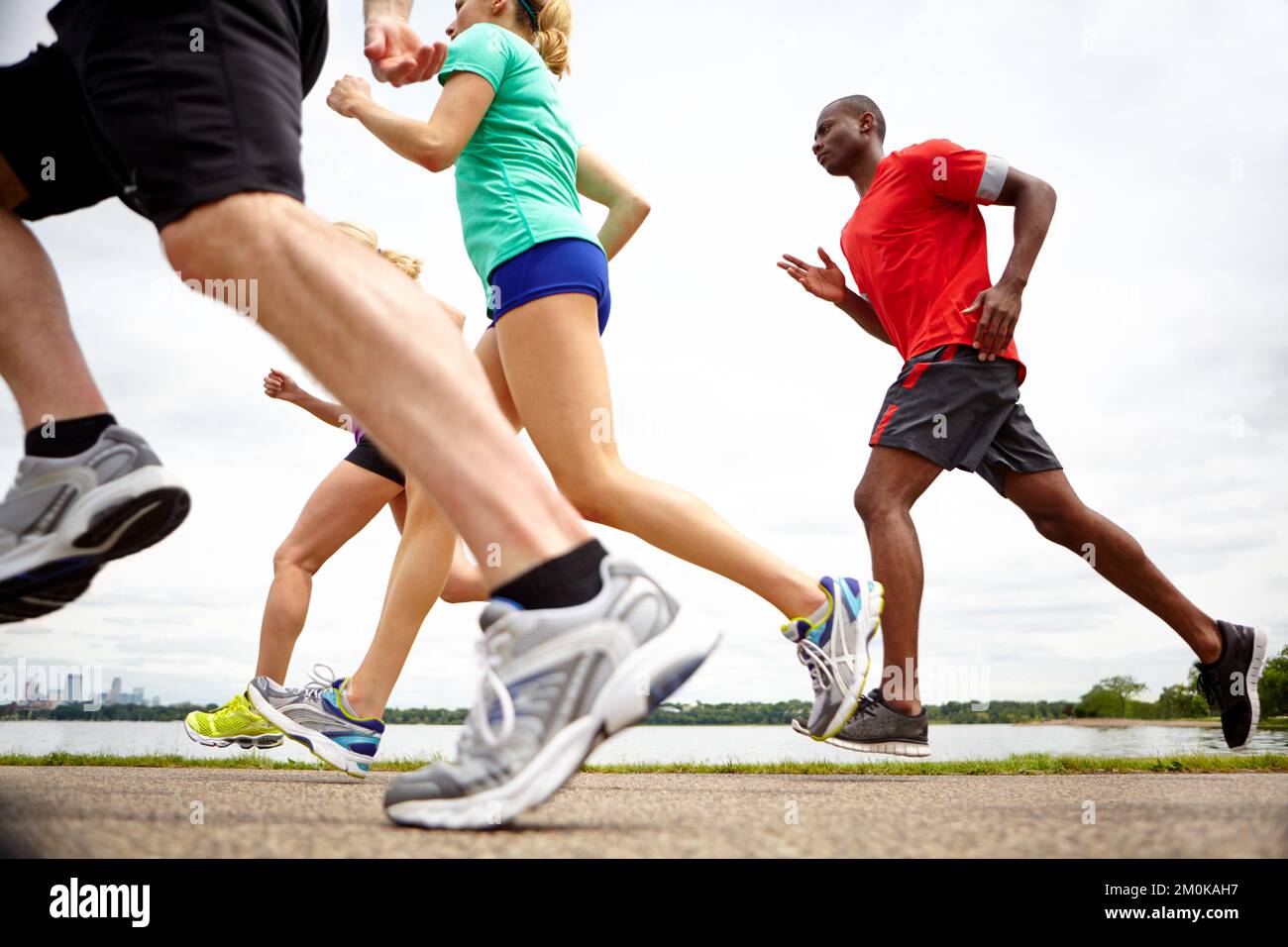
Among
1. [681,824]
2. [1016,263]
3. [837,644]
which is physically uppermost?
[1016,263]

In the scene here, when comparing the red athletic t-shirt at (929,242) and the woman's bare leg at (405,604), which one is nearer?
the woman's bare leg at (405,604)

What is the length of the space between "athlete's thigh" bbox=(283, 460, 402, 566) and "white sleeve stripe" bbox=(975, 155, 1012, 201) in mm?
2476

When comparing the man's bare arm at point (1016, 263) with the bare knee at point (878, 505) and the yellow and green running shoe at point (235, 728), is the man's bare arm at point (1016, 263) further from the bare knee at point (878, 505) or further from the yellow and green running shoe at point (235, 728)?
the yellow and green running shoe at point (235, 728)

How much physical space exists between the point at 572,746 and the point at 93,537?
0.92 m

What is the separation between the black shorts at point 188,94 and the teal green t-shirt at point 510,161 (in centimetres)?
100

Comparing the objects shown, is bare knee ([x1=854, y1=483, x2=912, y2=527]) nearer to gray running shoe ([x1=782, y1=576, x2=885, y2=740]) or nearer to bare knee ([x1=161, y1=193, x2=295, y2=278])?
gray running shoe ([x1=782, y1=576, x2=885, y2=740])

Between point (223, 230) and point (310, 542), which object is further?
point (310, 542)

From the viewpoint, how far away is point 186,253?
1.34 m

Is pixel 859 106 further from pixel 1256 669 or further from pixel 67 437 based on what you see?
pixel 67 437

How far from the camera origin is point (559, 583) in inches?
49.9

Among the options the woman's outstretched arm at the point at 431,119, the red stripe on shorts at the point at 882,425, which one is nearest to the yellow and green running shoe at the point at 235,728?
the woman's outstretched arm at the point at 431,119

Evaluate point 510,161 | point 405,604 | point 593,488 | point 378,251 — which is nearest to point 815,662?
point 593,488

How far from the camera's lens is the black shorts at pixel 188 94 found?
1.33 m

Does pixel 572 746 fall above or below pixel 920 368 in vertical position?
below
